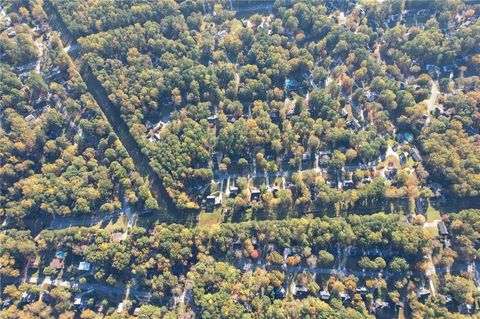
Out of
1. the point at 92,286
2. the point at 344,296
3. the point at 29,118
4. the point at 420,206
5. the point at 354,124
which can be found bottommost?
the point at 92,286

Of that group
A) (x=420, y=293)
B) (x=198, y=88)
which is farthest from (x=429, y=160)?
(x=198, y=88)

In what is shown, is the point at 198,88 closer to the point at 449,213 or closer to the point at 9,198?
the point at 9,198

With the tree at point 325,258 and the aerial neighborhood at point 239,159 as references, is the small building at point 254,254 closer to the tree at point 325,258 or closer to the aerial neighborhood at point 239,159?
the aerial neighborhood at point 239,159

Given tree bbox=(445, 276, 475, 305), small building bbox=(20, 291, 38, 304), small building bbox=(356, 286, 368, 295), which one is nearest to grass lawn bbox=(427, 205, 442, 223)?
tree bbox=(445, 276, 475, 305)

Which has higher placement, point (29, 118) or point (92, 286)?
point (29, 118)

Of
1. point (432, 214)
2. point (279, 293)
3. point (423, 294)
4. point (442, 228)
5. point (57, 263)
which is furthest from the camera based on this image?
point (432, 214)

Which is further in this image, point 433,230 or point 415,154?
point 415,154

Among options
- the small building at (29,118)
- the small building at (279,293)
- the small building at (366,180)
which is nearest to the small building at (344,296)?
the small building at (279,293)

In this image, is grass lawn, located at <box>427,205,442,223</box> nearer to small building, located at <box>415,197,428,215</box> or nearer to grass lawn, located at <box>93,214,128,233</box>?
small building, located at <box>415,197,428,215</box>

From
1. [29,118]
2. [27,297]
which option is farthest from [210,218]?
[29,118]

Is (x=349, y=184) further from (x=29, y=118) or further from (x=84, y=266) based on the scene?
(x=29, y=118)
